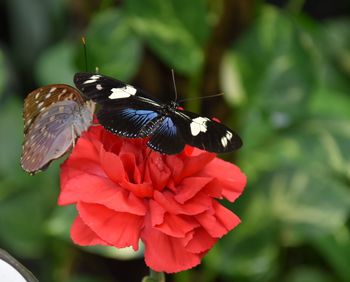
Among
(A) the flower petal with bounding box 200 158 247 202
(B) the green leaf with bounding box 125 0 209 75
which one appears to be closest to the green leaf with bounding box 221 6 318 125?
(B) the green leaf with bounding box 125 0 209 75

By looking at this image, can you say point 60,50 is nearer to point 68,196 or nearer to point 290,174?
point 290,174

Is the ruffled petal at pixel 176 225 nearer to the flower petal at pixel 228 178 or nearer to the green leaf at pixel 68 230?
the flower petal at pixel 228 178

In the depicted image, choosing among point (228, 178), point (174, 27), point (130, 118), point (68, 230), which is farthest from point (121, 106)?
point (174, 27)

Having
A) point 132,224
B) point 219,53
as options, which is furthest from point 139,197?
point 219,53

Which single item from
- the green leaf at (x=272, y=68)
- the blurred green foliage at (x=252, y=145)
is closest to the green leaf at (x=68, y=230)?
the blurred green foliage at (x=252, y=145)

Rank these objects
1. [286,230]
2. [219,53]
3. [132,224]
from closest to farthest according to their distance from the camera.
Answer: [132,224]
[286,230]
[219,53]

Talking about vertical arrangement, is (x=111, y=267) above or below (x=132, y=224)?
below

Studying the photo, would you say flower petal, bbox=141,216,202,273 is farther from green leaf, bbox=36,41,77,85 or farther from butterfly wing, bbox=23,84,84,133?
green leaf, bbox=36,41,77,85
